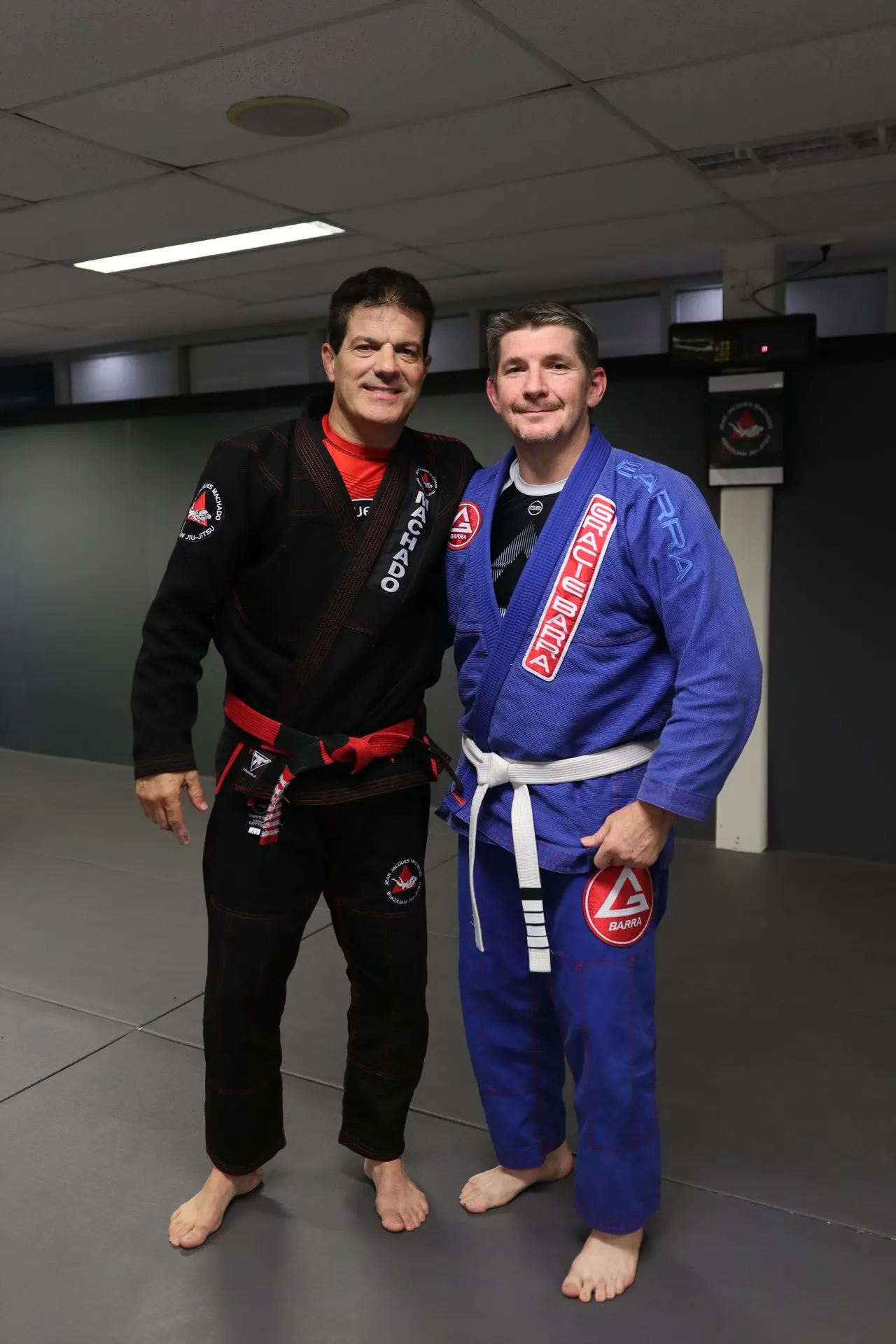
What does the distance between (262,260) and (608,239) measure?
51.3 inches

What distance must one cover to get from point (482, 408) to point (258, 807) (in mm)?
3359

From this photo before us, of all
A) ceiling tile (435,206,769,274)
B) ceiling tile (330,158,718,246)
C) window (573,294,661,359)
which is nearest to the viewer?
ceiling tile (330,158,718,246)

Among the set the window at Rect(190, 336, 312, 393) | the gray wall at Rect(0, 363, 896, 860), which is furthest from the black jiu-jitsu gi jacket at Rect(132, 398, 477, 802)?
the window at Rect(190, 336, 312, 393)

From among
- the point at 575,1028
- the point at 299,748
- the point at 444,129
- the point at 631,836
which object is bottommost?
the point at 575,1028

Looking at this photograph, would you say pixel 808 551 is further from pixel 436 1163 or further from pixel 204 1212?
pixel 204 1212

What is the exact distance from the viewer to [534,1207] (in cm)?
209

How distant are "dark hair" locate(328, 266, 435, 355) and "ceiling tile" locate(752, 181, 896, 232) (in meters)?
2.09

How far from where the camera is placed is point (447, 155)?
3053 millimetres

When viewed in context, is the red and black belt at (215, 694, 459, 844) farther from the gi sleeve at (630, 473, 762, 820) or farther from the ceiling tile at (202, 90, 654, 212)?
the ceiling tile at (202, 90, 654, 212)

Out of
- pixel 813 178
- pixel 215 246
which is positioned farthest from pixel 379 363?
pixel 215 246

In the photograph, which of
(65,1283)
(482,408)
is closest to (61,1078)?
(65,1283)

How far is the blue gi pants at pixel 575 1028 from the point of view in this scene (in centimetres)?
181

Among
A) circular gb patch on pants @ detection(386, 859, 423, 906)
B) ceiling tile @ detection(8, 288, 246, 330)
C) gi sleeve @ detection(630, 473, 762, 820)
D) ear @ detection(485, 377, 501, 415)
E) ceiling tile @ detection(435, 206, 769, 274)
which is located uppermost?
ceiling tile @ detection(8, 288, 246, 330)

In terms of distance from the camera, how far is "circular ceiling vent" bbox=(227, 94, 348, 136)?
2648 mm
